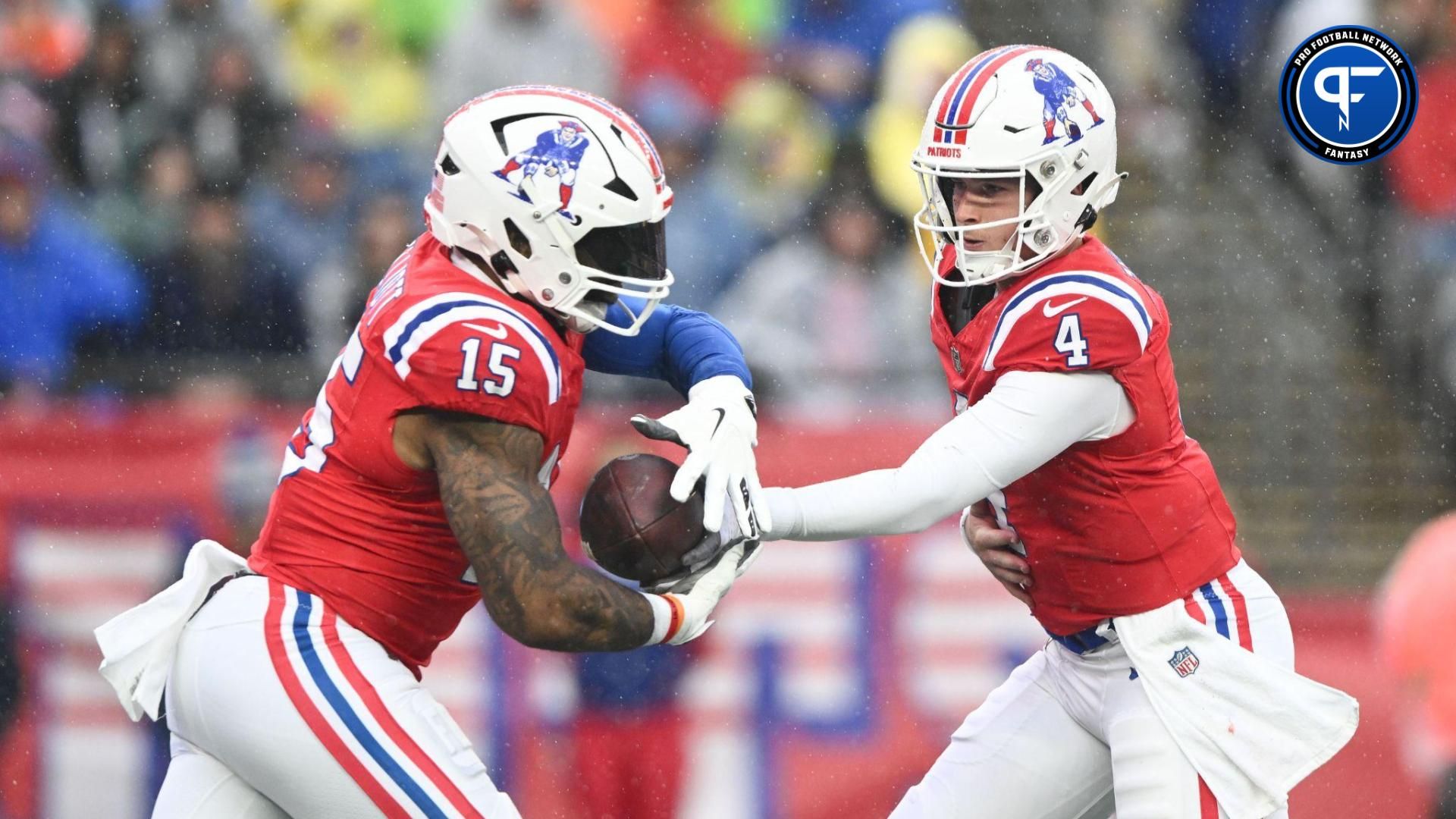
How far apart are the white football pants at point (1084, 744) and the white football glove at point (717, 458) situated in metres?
0.82

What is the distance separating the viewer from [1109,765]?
364 cm

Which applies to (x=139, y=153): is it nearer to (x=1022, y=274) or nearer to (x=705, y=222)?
(x=705, y=222)

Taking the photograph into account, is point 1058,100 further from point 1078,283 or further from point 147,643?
point 147,643

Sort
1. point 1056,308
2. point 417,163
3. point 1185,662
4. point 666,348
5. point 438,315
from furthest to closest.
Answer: point 417,163 < point 666,348 < point 1185,662 < point 1056,308 < point 438,315

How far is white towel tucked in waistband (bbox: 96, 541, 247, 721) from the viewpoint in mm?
3195

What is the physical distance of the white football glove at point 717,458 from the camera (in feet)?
10.4

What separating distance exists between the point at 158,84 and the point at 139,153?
30 centimetres

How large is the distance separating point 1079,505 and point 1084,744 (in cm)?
54

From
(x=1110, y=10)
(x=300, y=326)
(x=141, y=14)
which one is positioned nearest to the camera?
(x=300, y=326)

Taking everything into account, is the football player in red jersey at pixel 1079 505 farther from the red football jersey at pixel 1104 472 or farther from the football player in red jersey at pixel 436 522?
the football player in red jersey at pixel 436 522

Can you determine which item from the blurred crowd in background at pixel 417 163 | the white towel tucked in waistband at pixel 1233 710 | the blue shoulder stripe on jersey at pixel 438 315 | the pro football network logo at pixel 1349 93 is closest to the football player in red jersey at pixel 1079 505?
the white towel tucked in waistband at pixel 1233 710

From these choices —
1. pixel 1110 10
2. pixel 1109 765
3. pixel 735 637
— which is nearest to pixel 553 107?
pixel 1109 765

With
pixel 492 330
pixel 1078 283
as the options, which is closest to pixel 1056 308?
pixel 1078 283

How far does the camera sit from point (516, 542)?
2945mm
